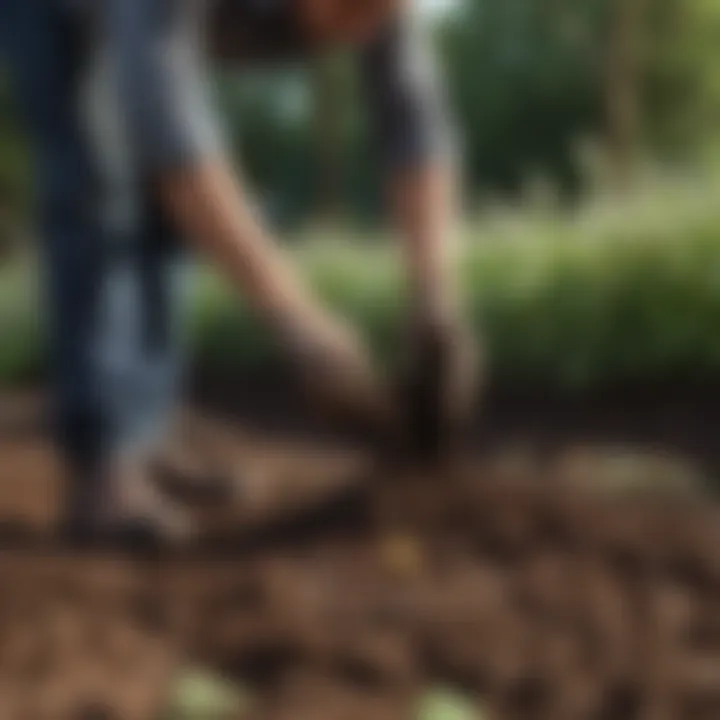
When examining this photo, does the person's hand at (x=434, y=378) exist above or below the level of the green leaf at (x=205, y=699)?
above

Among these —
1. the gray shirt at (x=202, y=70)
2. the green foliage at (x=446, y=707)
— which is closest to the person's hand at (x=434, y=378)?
the gray shirt at (x=202, y=70)

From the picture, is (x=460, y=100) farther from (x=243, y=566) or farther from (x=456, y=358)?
(x=243, y=566)

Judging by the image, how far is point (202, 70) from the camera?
127cm

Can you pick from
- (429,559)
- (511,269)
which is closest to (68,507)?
(429,559)

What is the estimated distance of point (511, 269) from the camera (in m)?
1.42

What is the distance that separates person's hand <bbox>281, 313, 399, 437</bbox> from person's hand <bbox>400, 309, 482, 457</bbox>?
19 mm

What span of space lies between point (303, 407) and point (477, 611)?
0.87 ft

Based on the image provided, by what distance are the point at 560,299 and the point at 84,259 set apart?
1.27ft

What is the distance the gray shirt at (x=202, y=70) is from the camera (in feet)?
4.02

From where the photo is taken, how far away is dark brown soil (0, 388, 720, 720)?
3.71 feet

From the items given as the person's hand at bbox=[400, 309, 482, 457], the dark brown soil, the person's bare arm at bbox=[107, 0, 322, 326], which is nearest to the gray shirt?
the person's bare arm at bbox=[107, 0, 322, 326]

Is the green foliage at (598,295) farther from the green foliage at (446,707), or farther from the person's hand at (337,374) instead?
the green foliage at (446,707)

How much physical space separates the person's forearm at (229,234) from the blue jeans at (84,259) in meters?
0.06

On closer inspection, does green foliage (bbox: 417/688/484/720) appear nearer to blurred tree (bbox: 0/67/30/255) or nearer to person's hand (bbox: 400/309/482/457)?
person's hand (bbox: 400/309/482/457)
